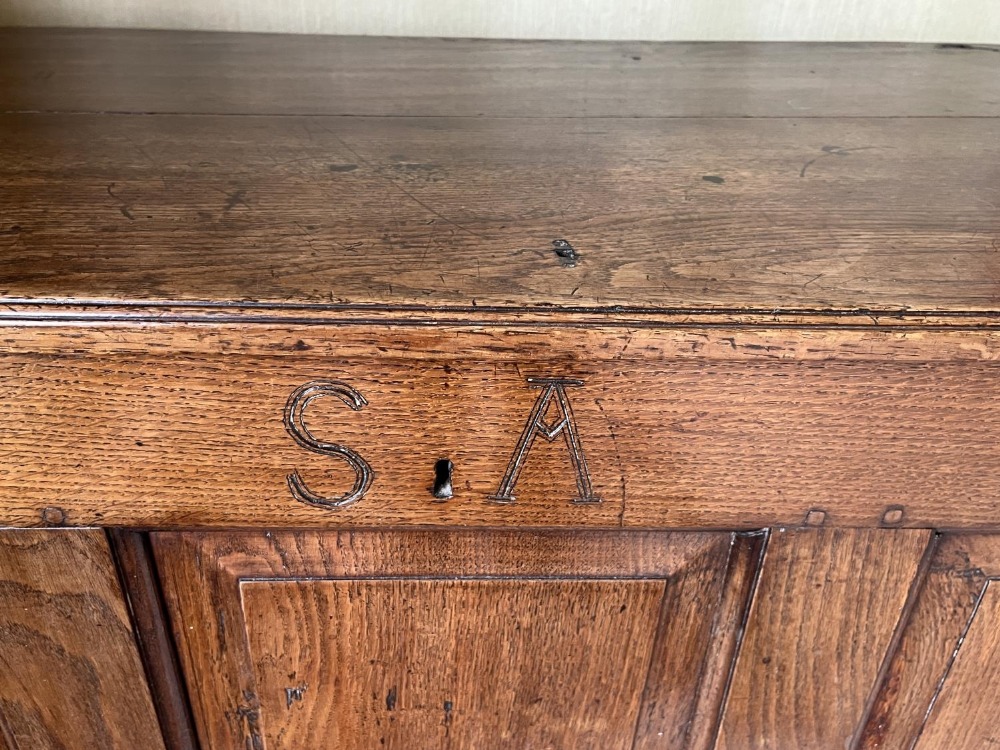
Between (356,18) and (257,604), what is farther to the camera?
(356,18)

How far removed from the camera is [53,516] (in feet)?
1.49

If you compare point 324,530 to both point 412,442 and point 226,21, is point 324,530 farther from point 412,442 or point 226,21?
point 226,21

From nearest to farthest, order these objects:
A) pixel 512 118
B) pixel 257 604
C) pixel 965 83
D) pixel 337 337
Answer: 1. pixel 337 337
2. pixel 257 604
3. pixel 512 118
4. pixel 965 83

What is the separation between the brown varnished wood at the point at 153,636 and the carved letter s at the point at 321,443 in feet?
0.36

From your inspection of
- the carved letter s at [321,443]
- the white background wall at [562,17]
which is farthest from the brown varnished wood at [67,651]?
the white background wall at [562,17]

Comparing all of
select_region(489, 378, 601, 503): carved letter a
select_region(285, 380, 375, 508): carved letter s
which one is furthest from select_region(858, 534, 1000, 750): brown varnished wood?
select_region(285, 380, 375, 508): carved letter s

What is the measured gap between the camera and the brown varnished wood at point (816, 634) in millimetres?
495

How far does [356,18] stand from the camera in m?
0.88

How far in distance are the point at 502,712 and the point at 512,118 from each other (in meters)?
0.44

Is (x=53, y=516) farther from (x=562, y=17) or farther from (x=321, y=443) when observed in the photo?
(x=562, y=17)

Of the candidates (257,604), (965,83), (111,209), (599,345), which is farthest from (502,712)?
(965,83)

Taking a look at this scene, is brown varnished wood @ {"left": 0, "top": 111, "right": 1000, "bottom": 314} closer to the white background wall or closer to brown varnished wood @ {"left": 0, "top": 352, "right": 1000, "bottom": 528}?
brown varnished wood @ {"left": 0, "top": 352, "right": 1000, "bottom": 528}

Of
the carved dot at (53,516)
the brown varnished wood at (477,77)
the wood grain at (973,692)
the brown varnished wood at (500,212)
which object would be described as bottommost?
the wood grain at (973,692)

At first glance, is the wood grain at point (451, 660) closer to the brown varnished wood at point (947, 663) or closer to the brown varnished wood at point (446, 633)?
the brown varnished wood at point (446, 633)
